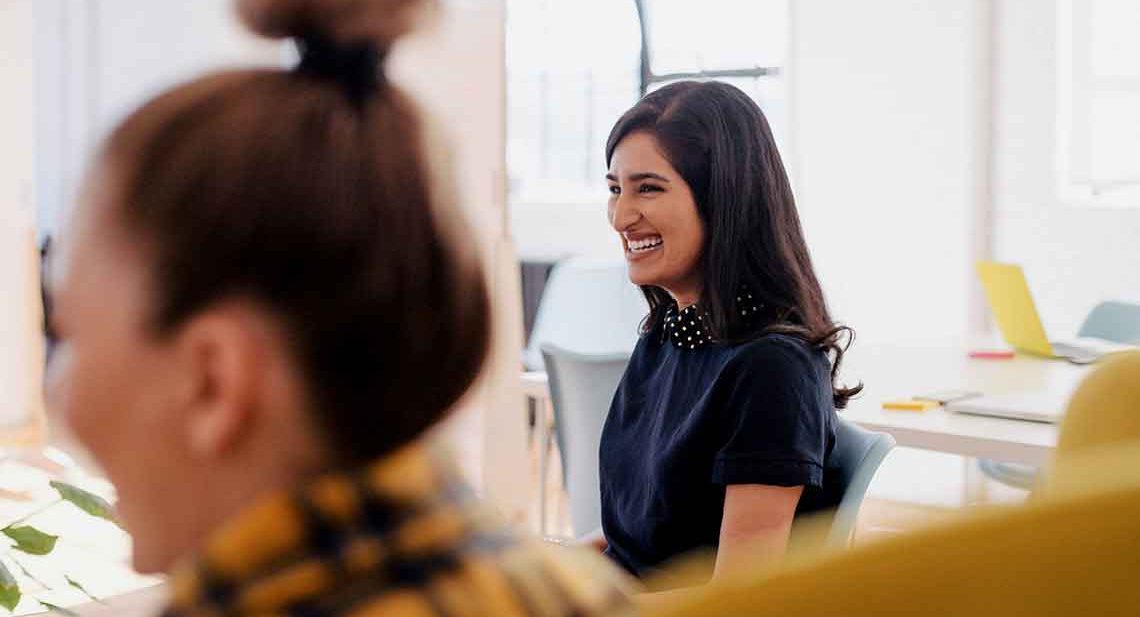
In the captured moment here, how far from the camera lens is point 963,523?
17.7 inches

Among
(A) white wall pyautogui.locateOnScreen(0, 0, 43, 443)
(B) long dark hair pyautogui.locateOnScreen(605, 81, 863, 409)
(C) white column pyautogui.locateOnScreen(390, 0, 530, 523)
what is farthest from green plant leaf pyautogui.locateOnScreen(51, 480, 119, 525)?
(A) white wall pyautogui.locateOnScreen(0, 0, 43, 443)

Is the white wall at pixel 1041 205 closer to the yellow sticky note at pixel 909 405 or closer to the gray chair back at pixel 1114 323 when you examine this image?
the gray chair back at pixel 1114 323

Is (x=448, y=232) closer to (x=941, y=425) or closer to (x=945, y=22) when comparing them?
(x=941, y=425)

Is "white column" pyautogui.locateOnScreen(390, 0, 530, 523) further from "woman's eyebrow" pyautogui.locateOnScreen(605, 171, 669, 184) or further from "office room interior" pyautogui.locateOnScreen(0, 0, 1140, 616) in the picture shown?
"woman's eyebrow" pyautogui.locateOnScreen(605, 171, 669, 184)

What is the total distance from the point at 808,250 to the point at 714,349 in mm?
183

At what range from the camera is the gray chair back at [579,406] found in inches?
112

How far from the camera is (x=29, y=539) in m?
1.03

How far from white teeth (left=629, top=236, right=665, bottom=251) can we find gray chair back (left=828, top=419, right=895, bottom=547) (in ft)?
1.25

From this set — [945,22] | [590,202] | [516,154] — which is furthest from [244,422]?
[516,154]

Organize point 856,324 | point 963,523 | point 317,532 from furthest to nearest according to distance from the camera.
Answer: point 856,324 → point 317,532 → point 963,523

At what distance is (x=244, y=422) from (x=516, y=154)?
7.05 metres

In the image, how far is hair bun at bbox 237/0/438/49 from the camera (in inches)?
26.8

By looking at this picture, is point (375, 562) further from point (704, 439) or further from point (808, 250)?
point (808, 250)

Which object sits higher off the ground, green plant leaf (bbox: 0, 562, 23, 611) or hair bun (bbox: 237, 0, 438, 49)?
hair bun (bbox: 237, 0, 438, 49)
